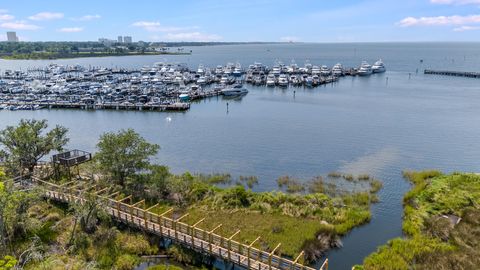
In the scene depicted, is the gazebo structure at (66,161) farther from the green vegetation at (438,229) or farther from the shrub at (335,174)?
the green vegetation at (438,229)

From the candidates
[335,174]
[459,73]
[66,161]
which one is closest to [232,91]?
[335,174]

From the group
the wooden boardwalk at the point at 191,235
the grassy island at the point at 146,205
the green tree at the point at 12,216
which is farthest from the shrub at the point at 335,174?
the green tree at the point at 12,216

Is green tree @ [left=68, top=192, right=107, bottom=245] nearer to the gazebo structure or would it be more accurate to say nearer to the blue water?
the gazebo structure

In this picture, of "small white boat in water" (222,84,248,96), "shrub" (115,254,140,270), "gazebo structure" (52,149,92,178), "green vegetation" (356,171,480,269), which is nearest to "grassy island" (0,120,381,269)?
"shrub" (115,254,140,270)

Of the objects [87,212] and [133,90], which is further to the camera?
[133,90]

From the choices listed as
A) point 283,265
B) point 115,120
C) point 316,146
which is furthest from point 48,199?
point 115,120

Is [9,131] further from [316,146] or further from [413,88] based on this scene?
[413,88]

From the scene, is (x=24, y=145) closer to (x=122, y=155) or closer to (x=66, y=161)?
(x=66, y=161)

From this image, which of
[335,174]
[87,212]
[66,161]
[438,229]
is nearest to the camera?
[87,212]
